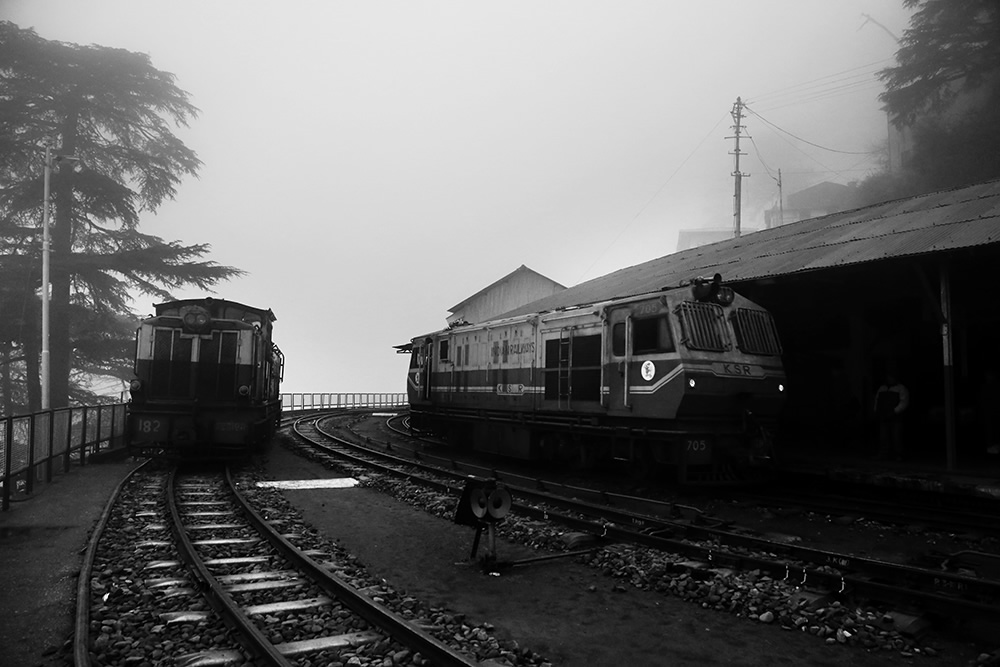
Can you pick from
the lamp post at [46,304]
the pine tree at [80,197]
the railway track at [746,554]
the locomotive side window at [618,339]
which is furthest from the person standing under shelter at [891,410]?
the pine tree at [80,197]

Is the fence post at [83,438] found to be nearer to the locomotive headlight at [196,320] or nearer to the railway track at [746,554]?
the locomotive headlight at [196,320]

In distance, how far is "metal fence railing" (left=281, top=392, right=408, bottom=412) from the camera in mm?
41781

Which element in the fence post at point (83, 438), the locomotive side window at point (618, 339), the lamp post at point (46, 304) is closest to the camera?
the locomotive side window at point (618, 339)

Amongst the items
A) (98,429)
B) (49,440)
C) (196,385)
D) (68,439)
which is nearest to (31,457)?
(49,440)

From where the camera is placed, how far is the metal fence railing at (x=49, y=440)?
977 centimetres

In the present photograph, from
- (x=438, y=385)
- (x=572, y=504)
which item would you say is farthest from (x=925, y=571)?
(x=438, y=385)

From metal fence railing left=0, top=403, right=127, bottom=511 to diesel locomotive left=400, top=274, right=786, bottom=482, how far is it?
899cm

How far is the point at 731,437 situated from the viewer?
10.8 meters

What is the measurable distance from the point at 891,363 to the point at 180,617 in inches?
566

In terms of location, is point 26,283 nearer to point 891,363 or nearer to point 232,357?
point 232,357

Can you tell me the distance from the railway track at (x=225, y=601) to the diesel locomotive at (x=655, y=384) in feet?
18.9

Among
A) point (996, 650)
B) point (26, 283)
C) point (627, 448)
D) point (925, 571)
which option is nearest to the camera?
point (996, 650)

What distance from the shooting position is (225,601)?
213 inches

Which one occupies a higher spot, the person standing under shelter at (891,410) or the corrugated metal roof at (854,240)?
the corrugated metal roof at (854,240)
